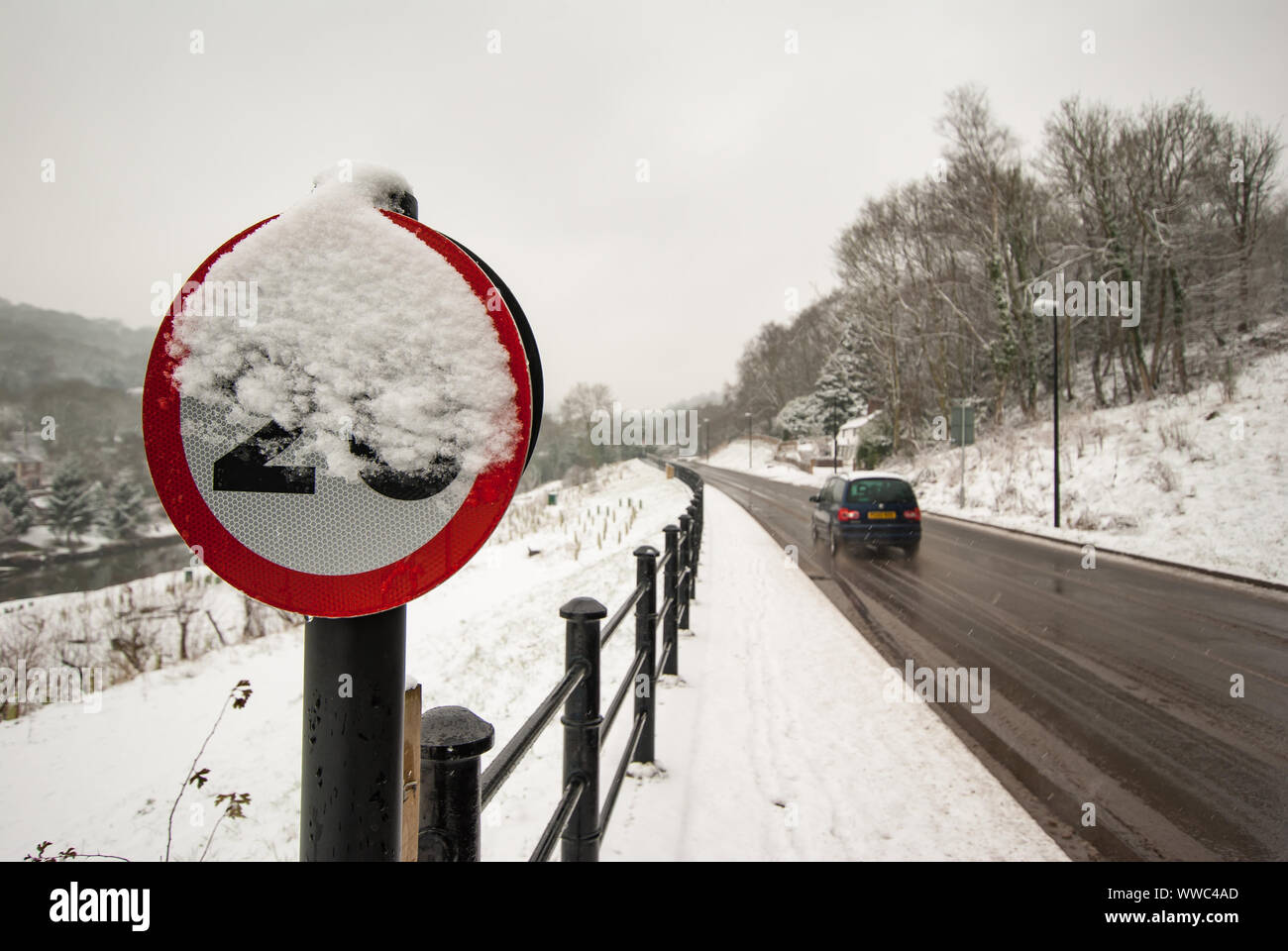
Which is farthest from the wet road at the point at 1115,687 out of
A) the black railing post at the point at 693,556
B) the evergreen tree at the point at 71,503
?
the evergreen tree at the point at 71,503

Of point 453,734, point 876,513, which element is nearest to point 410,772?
point 453,734

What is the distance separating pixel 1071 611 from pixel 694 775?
6.40m

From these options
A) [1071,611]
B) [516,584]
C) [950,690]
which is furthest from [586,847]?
[516,584]

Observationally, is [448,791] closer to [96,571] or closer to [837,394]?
[96,571]

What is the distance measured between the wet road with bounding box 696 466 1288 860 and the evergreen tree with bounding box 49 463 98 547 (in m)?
34.4

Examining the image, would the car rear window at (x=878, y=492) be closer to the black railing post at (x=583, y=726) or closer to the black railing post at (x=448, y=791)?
the black railing post at (x=583, y=726)

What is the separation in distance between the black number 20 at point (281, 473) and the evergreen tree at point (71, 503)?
38516 millimetres

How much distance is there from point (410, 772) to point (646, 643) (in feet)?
10.1

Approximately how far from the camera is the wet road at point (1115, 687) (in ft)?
11.5

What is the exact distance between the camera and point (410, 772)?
959mm

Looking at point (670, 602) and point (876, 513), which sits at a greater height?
point (876, 513)

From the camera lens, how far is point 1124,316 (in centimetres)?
2514

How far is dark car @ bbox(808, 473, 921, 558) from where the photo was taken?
13.0m
